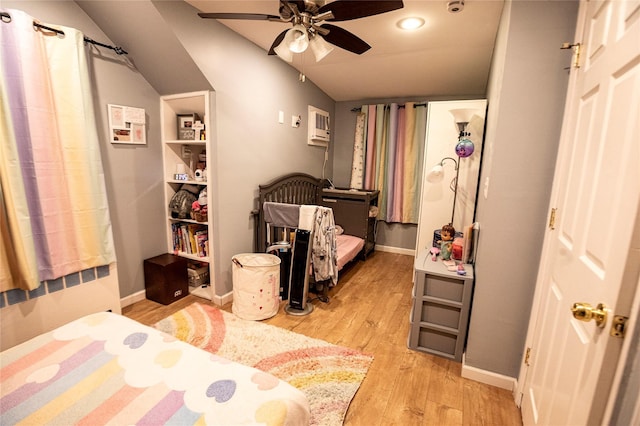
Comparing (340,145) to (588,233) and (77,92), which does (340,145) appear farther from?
(588,233)

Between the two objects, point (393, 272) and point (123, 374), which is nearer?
point (123, 374)

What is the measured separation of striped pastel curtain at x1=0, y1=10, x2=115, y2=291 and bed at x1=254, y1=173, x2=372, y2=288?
1316 mm

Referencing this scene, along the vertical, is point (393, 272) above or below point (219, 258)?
below

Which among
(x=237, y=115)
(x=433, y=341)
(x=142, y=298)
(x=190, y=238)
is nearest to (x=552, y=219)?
(x=433, y=341)

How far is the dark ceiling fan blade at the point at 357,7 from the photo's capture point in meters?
1.44

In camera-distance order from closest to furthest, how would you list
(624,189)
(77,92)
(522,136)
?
(624,189) < (522,136) < (77,92)

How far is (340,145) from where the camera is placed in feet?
→ 15.9

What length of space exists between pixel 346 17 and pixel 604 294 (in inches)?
66.0

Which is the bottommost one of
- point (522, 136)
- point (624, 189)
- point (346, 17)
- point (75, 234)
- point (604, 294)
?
point (75, 234)

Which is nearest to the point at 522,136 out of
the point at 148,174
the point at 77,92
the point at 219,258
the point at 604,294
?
the point at 604,294

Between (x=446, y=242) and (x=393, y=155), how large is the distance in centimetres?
229

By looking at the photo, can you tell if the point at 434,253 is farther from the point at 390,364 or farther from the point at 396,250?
the point at 396,250

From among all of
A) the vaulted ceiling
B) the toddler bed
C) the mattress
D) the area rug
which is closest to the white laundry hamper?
the area rug

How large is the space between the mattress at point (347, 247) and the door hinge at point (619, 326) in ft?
7.93
